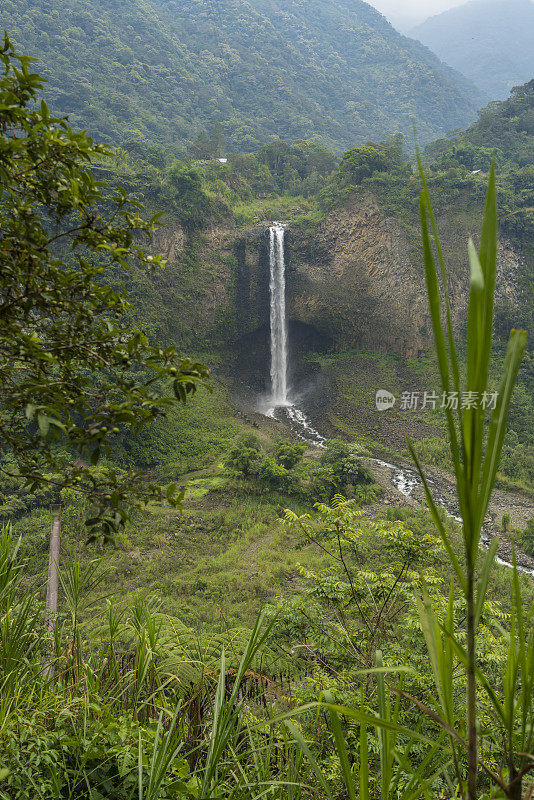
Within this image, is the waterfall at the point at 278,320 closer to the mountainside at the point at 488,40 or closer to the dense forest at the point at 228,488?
the dense forest at the point at 228,488


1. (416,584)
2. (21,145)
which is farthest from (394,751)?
(416,584)

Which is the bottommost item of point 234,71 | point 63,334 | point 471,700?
point 471,700

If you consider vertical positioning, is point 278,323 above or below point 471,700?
above

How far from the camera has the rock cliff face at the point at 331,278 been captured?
54.6 ft

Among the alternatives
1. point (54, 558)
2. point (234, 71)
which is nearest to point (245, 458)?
point (54, 558)

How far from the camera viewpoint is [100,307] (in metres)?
1.50

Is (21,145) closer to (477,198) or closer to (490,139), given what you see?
(477,198)

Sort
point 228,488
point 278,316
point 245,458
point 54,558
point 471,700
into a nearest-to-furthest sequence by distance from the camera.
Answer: point 471,700, point 54,558, point 228,488, point 245,458, point 278,316

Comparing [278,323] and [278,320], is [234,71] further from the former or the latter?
[278,323]

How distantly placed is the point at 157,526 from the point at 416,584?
22.4 feet

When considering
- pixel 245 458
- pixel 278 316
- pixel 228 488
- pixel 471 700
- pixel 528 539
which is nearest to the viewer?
pixel 471 700

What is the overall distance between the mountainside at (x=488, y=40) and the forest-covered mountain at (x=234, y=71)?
53.2ft

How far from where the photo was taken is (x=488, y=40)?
7462 centimetres

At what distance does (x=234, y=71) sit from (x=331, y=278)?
3185 centimetres
